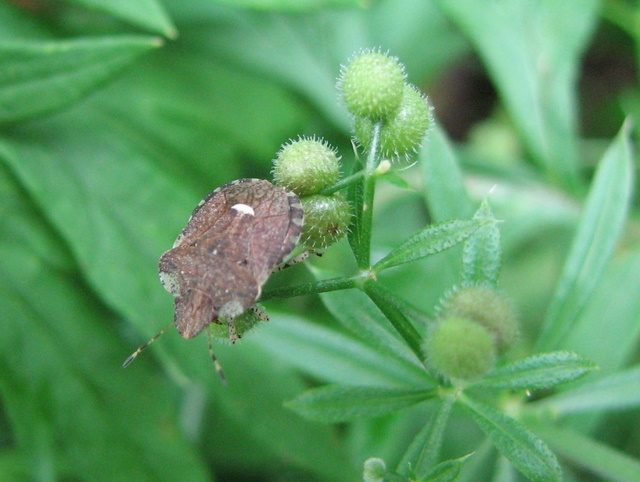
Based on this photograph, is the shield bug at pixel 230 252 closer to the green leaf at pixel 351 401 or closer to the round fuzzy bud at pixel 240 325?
the round fuzzy bud at pixel 240 325

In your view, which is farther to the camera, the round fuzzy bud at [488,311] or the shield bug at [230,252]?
the shield bug at [230,252]

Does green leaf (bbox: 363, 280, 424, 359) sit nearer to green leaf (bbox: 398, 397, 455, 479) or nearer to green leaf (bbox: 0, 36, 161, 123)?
green leaf (bbox: 398, 397, 455, 479)

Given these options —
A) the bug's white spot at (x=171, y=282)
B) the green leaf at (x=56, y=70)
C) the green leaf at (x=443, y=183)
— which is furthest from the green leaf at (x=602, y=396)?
the green leaf at (x=56, y=70)

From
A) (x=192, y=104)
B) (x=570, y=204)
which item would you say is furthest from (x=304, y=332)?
(x=570, y=204)

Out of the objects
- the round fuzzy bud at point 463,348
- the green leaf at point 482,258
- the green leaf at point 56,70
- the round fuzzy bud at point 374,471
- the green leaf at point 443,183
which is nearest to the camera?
the round fuzzy bud at point 463,348

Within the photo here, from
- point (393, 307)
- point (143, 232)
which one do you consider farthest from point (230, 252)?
point (143, 232)

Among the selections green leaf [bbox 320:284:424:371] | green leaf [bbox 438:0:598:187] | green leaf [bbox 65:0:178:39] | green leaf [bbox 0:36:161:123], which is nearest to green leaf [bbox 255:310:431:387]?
green leaf [bbox 320:284:424:371]
